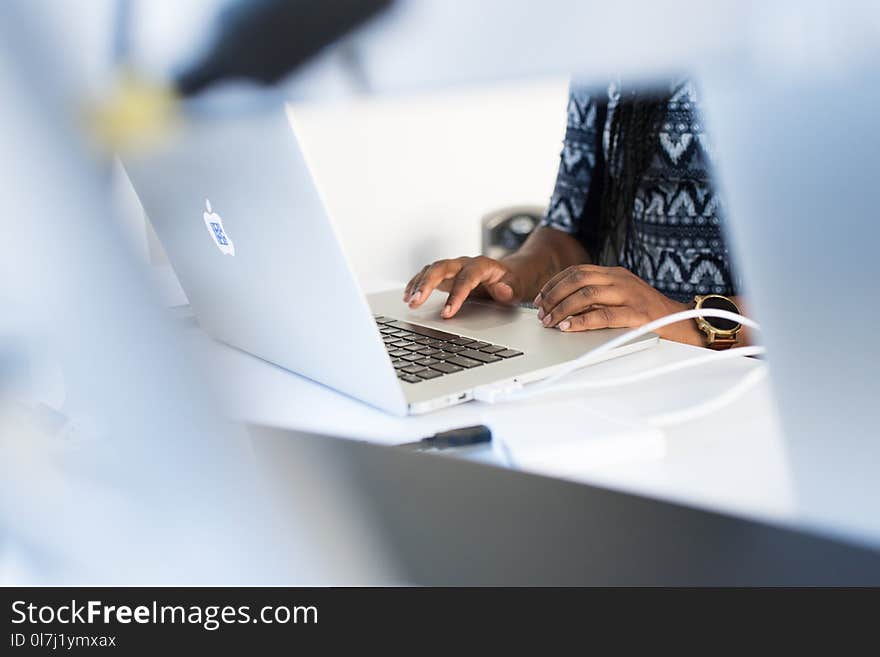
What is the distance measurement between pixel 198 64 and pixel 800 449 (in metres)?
0.20

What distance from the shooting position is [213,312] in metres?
0.66

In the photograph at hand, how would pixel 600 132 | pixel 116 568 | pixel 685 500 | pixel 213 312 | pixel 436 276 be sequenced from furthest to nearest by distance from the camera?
pixel 600 132
pixel 436 276
pixel 213 312
pixel 685 500
pixel 116 568

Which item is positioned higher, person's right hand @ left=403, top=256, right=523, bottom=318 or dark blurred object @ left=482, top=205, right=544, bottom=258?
person's right hand @ left=403, top=256, right=523, bottom=318

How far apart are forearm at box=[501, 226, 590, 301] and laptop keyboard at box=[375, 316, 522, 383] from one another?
0.91 feet

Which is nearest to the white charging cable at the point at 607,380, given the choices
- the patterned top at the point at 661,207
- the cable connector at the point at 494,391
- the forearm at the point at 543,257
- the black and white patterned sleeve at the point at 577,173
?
the cable connector at the point at 494,391

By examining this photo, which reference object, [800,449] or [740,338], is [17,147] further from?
[740,338]

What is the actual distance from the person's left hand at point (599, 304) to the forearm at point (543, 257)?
213 millimetres

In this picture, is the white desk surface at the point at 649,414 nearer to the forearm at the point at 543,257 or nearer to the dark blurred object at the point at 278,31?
the dark blurred object at the point at 278,31

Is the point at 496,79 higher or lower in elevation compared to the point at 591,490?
higher

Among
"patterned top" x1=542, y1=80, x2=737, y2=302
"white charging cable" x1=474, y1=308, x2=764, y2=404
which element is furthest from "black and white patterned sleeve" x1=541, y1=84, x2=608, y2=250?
"white charging cable" x1=474, y1=308, x2=764, y2=404

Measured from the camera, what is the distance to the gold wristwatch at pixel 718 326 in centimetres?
72

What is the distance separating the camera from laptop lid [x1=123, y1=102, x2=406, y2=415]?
1.45 ft

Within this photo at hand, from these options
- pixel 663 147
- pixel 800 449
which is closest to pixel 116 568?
pixel 800 449

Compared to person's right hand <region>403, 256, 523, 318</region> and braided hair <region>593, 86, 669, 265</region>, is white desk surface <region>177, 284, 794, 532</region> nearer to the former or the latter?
person's right hand <region>403, 256, 523, 318</region>
